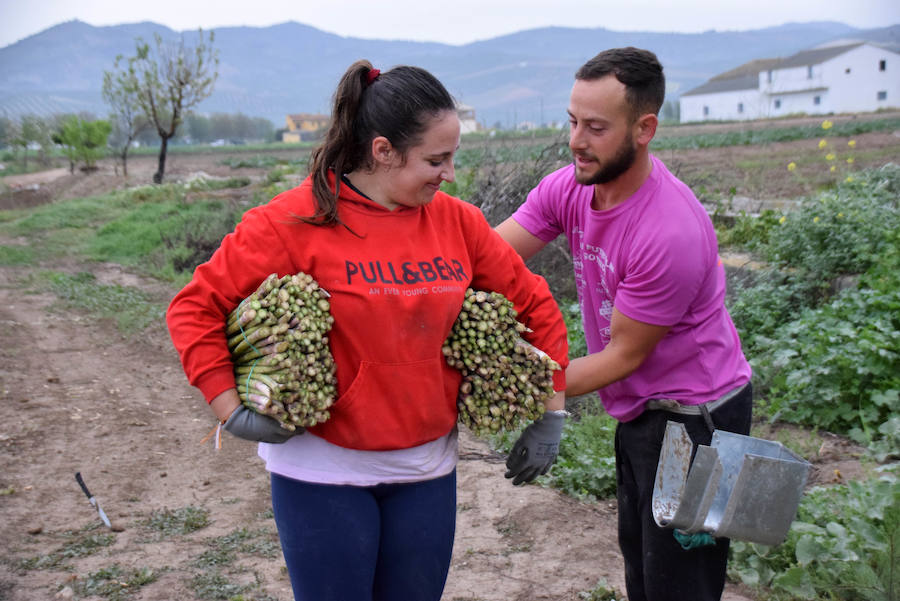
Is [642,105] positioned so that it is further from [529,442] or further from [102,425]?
[102,425]

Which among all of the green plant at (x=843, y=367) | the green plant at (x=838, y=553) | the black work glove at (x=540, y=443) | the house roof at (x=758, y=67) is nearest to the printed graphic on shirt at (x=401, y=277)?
the black work glove at (x=540, y=443)

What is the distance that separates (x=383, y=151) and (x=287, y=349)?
0.58 meters

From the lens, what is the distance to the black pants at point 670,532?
8.06ft

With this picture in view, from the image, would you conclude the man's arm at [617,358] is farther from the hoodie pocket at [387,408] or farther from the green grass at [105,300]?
the green grass at [105,300]

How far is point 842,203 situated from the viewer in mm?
6707

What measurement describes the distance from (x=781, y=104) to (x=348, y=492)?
330ft

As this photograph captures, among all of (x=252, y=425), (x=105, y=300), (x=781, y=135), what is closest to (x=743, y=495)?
(x=252, y=425)

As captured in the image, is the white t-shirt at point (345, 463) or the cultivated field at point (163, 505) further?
the cultivated field at point (163, 505)

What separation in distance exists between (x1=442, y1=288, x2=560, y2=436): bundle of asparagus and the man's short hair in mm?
760

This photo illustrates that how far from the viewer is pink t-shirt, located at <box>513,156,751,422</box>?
2340 millimetres

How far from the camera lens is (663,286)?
2328mm

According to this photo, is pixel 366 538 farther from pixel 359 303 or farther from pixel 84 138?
pixel 84 138

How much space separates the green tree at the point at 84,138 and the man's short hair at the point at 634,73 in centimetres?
3308

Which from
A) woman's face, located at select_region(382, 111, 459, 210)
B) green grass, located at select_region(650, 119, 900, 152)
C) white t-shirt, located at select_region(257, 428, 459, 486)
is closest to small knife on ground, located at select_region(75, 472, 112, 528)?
white t-shirt, located at select_region(257, 428, 459, 486)
